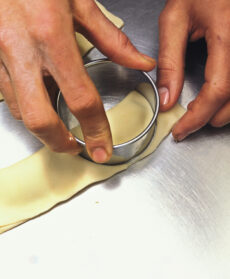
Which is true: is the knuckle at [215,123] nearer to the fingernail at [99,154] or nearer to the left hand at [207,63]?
the left hand at [207,63]

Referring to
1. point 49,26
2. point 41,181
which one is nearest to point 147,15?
point 49,26

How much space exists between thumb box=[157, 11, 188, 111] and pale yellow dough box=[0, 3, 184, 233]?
0.26 metres

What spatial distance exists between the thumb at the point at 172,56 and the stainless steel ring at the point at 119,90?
4 centimetres

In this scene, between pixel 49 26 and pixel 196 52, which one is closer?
pixel 49 26

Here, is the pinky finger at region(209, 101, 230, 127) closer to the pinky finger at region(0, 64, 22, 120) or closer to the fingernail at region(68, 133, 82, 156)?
the fingernail at region(68, 133, 82, 156)

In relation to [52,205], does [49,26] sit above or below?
above

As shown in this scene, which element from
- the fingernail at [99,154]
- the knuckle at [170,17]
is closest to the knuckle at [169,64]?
the knuckle at [170,17]

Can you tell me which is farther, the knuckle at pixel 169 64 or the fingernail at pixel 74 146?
the knuckle at pixel 169 64

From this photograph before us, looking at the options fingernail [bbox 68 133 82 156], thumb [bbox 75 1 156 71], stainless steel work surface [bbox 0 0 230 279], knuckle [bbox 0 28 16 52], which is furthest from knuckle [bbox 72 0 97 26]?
stainless steel work surface [bbox 0 0 230 279]

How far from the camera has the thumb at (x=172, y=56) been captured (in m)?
0.83

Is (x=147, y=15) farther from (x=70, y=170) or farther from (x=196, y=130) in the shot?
(x=70, y=170)

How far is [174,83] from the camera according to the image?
0.83 meters

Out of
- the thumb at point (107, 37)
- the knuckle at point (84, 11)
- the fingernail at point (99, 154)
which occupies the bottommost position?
the fingernail at point (99, 154)

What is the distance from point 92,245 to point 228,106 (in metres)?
0.51
